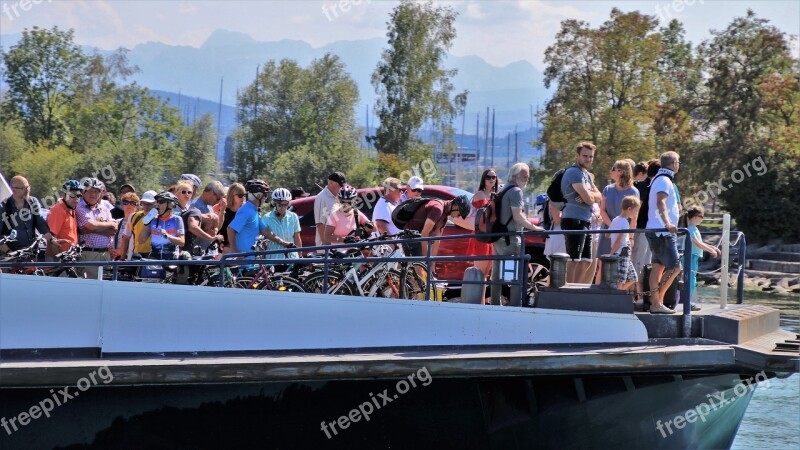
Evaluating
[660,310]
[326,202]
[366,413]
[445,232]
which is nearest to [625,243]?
[660,310]

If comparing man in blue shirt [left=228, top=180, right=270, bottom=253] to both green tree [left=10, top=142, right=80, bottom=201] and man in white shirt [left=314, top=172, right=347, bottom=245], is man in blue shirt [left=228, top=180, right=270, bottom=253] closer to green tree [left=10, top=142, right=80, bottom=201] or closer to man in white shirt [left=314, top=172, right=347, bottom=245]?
man in white shirt [left=314, top=172, right=347, bottom=245]

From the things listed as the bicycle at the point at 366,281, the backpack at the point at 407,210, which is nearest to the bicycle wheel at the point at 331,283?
the bicycle at the point at 366,281

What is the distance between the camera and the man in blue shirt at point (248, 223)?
10430 mm

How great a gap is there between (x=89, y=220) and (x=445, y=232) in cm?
435

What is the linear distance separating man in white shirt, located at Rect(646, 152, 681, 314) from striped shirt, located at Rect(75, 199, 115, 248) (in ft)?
17.4

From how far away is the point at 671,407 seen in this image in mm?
9203

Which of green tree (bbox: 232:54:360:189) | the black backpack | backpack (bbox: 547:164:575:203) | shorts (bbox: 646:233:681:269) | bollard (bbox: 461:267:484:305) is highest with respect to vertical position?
green tree (bbox: 232:54:360:189)

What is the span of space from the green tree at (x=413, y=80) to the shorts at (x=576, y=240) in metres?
56.5

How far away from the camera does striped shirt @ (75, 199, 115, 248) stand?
10977mm

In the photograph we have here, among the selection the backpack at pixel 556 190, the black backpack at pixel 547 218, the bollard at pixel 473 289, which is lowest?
the bollard at pixel 473 289

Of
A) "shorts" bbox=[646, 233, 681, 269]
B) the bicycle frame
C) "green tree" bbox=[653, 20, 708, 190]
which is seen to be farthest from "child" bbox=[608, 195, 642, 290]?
"green tree" bbox=[653, 20, 708, 190]

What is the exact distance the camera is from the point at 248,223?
1044 cm

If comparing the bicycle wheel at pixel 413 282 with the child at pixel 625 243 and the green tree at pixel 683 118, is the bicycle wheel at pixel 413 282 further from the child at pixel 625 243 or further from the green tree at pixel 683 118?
the green tree at pixel 683 118

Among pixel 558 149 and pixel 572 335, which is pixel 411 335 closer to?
pixel 572 335
